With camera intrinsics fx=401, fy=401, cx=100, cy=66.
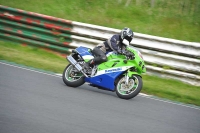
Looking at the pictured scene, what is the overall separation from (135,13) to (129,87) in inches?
203

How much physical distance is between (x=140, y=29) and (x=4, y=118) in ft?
25.8

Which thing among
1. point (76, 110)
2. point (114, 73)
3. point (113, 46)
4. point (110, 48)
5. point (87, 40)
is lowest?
point (76, 110)

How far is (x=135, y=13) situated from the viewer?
13547 millimetres

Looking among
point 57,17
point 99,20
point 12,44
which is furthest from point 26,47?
point 99,20

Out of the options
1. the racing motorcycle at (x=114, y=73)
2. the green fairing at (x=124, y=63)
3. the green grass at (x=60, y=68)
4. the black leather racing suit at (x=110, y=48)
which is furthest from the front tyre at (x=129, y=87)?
the green grass at (x=60, y=68)

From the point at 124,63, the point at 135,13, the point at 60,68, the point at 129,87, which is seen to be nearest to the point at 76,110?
the point at 129,87

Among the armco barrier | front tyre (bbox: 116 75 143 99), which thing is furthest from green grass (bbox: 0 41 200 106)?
front tyre (bbox: 116 75 143 99)

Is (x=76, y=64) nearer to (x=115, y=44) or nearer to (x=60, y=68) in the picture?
(x=115, y=44)

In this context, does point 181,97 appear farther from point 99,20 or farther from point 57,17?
point 57,17

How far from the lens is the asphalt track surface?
5855mm

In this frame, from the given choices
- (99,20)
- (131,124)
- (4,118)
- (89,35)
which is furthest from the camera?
(99,20)

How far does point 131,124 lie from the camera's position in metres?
6.59

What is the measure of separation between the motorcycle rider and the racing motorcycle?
109 mm

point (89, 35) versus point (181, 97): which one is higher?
point (89, 35)
